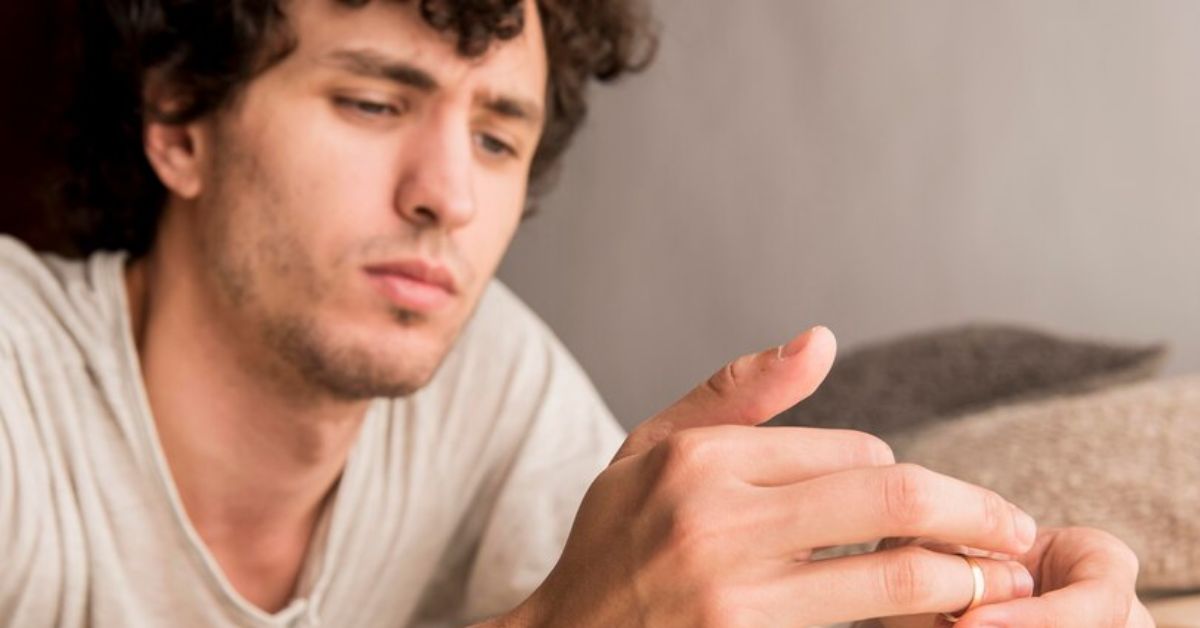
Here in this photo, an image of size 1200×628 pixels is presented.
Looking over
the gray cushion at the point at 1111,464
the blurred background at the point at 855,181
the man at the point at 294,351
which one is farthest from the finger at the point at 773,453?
the blurred background at the point at 855,181

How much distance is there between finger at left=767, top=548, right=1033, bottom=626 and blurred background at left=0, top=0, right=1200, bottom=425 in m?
1.40

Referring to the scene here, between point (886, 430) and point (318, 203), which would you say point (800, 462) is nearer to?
point (318, 203)

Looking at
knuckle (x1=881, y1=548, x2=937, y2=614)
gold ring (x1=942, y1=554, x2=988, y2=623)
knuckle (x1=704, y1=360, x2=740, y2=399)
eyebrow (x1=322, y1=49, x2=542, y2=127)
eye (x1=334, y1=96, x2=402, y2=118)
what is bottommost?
gold ring (x1=942, y1=554, x2=988, y2=623)

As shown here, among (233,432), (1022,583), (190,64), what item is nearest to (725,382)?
(1022,583)

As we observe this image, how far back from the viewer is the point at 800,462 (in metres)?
0.83

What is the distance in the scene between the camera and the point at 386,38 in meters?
1.32

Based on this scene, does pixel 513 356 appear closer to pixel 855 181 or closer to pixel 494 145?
pixel 494 145

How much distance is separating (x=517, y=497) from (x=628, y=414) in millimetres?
1089

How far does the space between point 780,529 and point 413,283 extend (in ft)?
2.14

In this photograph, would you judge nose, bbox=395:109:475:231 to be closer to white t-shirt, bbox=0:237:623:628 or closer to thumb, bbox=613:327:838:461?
white t-shirt, bbox=0:237:623:628

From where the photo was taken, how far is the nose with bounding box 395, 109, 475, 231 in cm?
131

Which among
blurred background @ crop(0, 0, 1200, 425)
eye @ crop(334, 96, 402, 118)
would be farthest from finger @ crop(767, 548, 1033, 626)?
blurred background @ crop(0, 0, 1200, 425)

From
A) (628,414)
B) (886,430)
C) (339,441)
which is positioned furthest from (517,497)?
(628,414)

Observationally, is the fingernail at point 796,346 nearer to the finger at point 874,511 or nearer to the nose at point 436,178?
the finger at point 874,511
